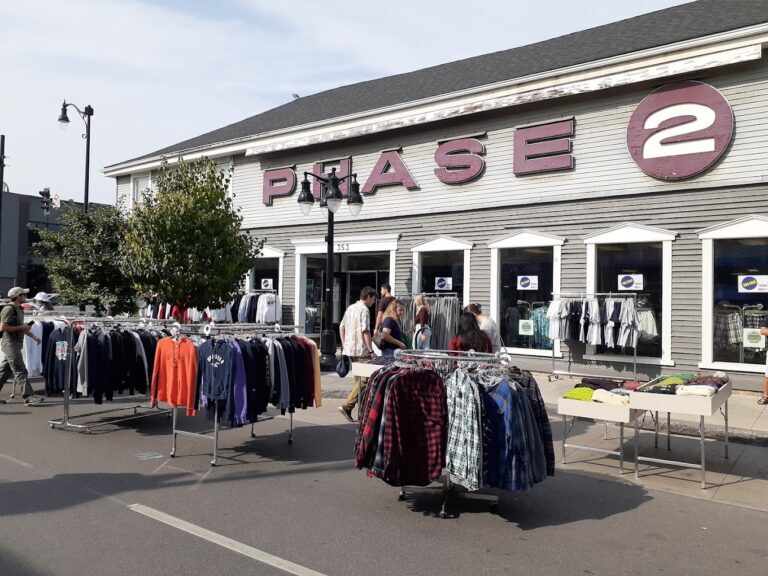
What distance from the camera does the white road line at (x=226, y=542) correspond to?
4.11 m

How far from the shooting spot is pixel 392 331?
8805 millimetres

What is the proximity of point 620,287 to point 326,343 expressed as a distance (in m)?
6.34

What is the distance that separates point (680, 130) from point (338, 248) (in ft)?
29.7

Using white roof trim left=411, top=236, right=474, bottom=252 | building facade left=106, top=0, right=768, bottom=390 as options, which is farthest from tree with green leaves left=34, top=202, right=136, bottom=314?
white roof trim left=411, top=236, right=474, bottom=252

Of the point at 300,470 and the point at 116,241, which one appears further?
the point at 116,241

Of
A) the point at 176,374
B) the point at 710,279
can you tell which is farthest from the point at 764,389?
the point at 176,374

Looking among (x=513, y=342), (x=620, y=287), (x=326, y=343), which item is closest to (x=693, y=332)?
(x=620, y=287)

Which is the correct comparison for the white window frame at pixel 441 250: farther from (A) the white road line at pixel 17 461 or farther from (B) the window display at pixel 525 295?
(A) the white road line at pixel 17 461

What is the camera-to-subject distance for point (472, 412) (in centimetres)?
507

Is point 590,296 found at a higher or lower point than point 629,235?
lower

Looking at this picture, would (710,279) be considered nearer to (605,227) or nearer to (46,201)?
(605,227)

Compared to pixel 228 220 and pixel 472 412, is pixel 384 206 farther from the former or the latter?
pixel 472 412

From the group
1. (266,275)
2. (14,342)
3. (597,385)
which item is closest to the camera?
(597,385)

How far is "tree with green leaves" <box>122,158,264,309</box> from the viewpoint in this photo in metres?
11.3
